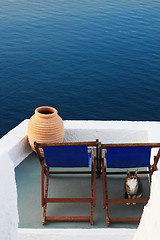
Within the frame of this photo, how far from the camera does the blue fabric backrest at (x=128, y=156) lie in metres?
2.95

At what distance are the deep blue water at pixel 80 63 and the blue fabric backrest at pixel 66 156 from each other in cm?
605

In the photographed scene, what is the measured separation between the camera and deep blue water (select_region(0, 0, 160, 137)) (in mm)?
9641

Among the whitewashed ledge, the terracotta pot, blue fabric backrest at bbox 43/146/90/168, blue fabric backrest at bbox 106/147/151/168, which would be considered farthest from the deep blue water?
Answer: blue fabric backrest at bbox 106/147/151/168

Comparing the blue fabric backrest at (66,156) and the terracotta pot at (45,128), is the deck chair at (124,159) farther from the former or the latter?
the terracotta pot at (45,128)

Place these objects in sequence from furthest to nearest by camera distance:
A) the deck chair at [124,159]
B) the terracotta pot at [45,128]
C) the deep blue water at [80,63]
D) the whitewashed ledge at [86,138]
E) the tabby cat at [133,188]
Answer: the deep blue water at [80,63] < the terracotta pot at [45,128] < the tabby cat at [133,188] < the deck chair at [124,159] < the whitewashed ledge at [86,138]

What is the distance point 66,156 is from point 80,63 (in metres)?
8.58

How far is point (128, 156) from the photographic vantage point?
3.00 metres

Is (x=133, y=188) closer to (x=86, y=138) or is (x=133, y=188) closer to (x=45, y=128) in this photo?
(x=86, y=138)

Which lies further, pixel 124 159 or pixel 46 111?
pixel 46 111

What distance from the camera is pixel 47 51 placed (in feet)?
39.1

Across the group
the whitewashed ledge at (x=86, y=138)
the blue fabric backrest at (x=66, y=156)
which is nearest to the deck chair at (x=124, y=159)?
the blue fabric backrest at (x=66, y=156)

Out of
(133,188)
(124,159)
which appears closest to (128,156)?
(124,159)

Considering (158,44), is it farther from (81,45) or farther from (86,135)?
(86,135)

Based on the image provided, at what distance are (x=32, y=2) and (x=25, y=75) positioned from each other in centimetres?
715
